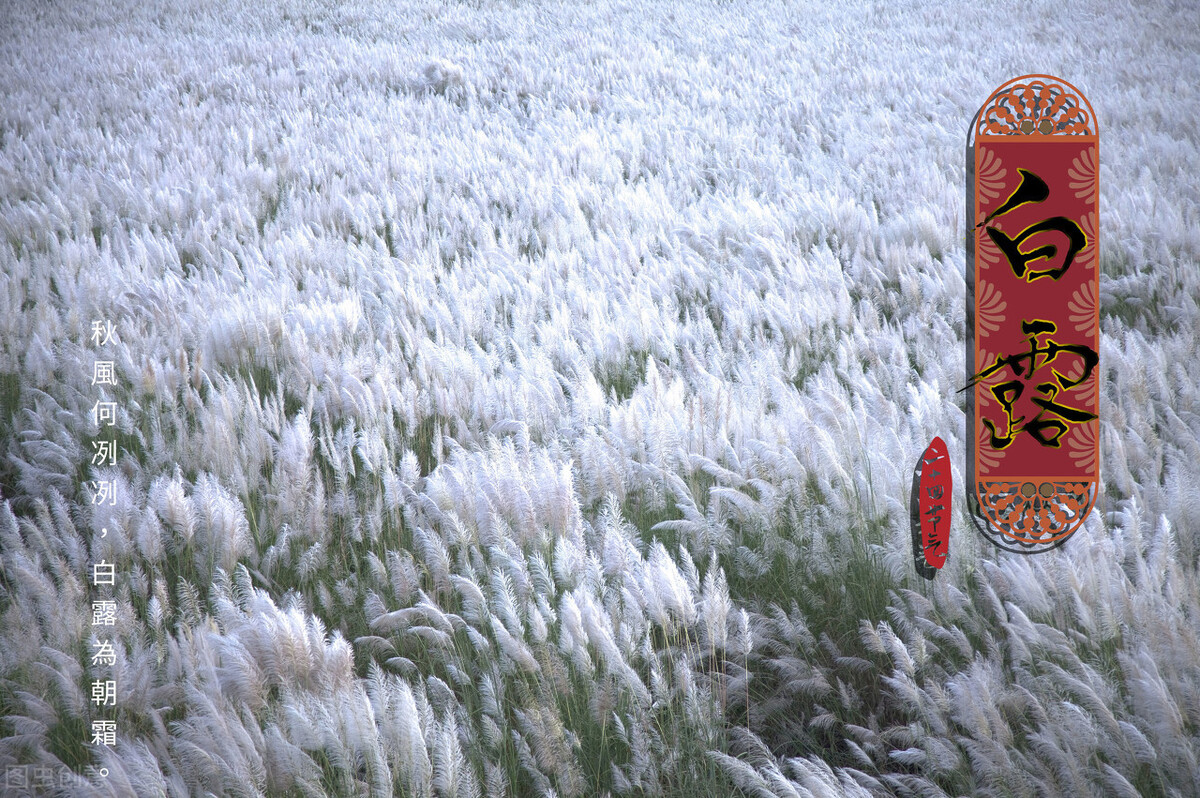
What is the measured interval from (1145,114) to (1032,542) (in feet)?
24.4

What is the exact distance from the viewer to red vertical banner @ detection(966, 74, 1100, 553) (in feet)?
7.25

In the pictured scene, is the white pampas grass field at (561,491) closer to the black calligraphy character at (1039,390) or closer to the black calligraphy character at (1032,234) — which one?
the black calligraphy character at (1039,390)

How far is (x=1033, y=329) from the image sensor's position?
7.67 ft

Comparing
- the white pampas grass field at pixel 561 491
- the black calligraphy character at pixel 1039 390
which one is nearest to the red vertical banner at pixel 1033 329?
the black calligraphy character at pixel 1039 390

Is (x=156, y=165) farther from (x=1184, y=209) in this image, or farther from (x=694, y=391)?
(x=1184, y=209)

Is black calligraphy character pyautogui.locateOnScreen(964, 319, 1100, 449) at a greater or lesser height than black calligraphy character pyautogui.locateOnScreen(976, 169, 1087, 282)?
lesser

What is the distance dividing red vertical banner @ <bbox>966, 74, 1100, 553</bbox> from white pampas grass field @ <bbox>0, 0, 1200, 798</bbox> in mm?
139

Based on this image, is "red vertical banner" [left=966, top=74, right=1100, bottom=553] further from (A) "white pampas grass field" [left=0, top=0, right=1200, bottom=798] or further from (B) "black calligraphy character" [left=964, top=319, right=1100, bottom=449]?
(A) "white pampas grass field" [left=0, top=0, right=1200, bottom=798]

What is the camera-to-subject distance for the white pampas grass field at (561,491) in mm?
1602

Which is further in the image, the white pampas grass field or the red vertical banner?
the red vertical banner

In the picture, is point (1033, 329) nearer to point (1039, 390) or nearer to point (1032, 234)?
point (1039, 390)

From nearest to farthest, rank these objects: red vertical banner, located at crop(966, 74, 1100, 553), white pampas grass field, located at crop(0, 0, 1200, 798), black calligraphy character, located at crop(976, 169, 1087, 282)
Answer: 1. white pampas grass field, located at crop(0, 0, 1200, 798)
2. red vertical banner, located at crop(966, 74, 1100, 553)
3. black calligraphy character, located at crop(976, 169, 1087, 282)

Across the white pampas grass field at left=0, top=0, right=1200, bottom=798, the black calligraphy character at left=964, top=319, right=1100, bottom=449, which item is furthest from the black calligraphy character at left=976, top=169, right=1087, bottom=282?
the white pampas grass field at left=0, top=0, right=1200, bottom=798

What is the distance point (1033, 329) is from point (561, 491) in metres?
1.63
